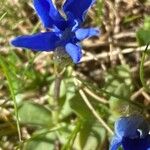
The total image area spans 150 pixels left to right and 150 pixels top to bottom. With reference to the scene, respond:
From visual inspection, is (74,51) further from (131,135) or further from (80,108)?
(80,108)

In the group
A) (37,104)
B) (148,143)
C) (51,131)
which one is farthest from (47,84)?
(148,143)

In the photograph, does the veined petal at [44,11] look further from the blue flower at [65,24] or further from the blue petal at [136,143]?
the blue petal at [136,143]

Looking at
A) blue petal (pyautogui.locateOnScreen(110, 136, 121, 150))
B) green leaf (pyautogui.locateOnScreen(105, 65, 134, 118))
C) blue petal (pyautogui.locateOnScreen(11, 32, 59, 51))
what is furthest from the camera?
green leaf (pyautogui.locateOnScreen(105, 65, 134, 118))

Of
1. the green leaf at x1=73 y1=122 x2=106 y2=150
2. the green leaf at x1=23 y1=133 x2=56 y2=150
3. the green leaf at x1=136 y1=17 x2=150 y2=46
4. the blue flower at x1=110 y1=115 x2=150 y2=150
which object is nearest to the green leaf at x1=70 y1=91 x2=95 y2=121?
the green leaf at x1=73 y1=122 x2=106 y2=150

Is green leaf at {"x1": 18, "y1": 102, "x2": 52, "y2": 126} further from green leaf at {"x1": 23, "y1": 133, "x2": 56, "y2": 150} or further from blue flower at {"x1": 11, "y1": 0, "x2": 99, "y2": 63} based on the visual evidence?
blue flower at {"x1": 11, "y1": 0, "x2": 99, "y2": 63}

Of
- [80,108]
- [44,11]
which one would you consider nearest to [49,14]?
[44,11]

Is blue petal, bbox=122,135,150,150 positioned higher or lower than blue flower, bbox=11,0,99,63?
lower
